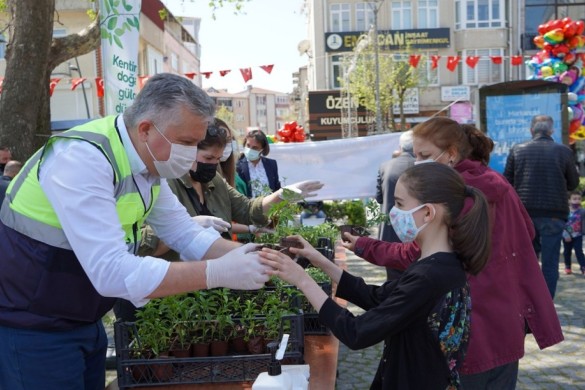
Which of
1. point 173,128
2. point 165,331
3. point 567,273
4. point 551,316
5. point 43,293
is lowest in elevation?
point 567,273

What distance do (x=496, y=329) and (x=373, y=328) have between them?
0.85 metres

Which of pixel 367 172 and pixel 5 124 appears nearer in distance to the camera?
pixel 5 124

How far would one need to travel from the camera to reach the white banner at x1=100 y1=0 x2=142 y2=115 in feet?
15.0

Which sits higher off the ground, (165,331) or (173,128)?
(173,128)

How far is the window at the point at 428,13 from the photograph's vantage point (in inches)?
1256

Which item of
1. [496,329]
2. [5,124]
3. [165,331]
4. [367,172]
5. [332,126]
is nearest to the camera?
[165,331]

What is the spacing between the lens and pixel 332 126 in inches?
1163

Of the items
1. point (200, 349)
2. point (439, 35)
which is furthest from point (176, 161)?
point (439, 35)

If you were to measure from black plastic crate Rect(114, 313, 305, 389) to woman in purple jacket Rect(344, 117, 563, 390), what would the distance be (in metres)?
0.78

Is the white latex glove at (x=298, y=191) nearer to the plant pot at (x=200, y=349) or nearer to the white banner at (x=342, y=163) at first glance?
the plant pot at (x=200, y=349)

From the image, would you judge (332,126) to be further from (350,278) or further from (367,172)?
(350,278)

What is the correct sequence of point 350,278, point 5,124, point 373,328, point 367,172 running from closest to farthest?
point 373,328
point 350,278
point 5,124
point 367,172

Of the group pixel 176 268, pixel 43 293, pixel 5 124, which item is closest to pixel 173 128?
pixel 176 268

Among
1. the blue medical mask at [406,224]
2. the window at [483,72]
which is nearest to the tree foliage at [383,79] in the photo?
the window at [483,72]
